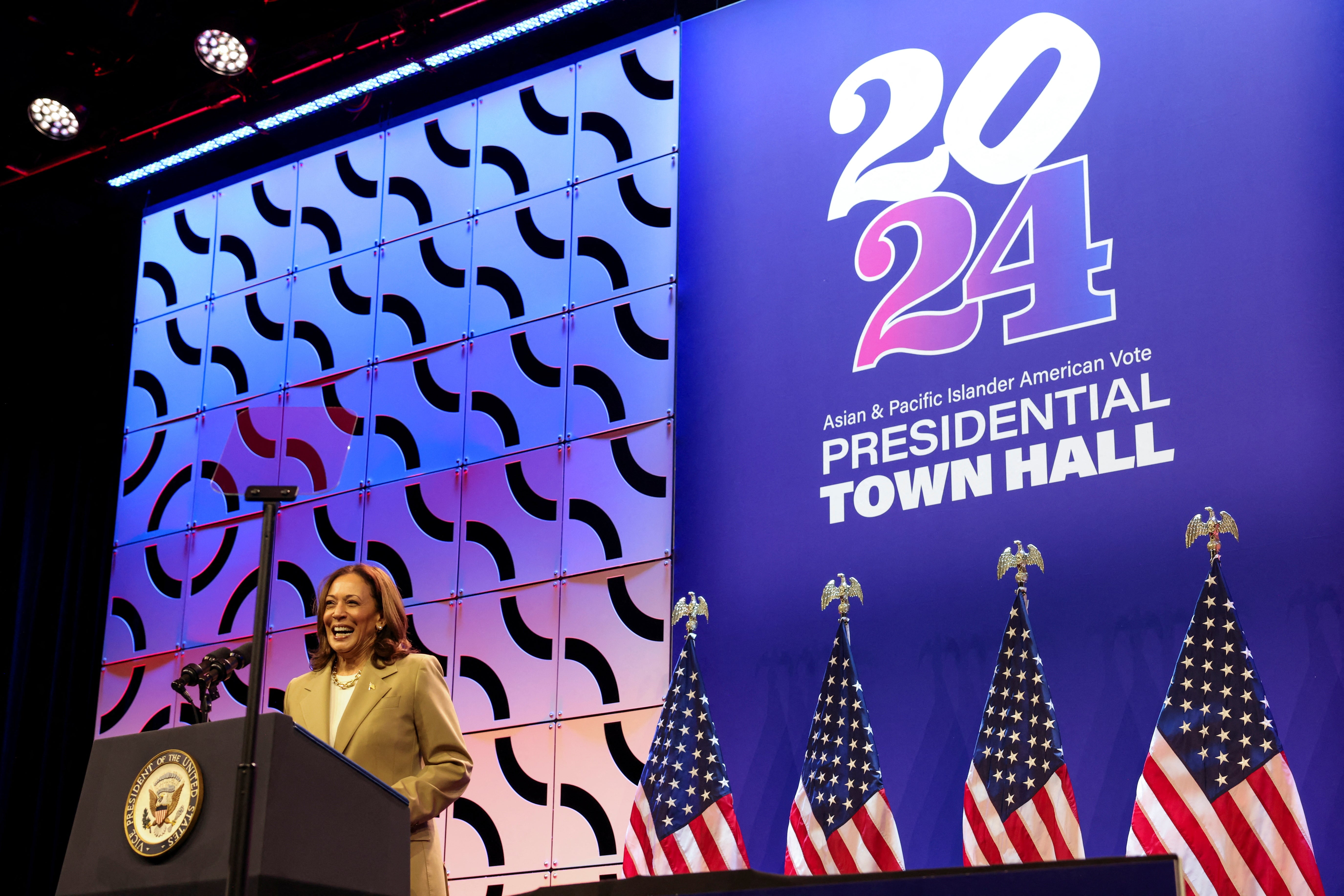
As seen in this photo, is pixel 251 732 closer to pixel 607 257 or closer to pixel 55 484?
pixel 607 257

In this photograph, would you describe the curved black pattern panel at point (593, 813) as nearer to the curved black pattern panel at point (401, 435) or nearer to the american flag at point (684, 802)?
the american flag at point (684, 802)

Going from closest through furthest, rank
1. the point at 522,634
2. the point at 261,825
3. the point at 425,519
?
the point at 261,825, the point at 522,634, the point at 425,519

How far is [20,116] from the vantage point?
23.9 feet

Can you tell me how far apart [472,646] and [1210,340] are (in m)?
3.38

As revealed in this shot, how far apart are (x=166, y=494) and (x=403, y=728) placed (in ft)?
15.9

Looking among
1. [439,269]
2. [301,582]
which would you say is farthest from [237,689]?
[439,269]

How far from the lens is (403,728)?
11.8 ft

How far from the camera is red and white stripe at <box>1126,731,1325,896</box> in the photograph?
449cm

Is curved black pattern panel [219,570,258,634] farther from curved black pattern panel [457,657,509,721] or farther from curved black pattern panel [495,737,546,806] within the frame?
curved black pattern panel [495,737,546,806]

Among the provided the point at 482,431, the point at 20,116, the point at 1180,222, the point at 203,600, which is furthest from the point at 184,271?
the point at 1180,222

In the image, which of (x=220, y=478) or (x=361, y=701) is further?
(x=220, y=478)

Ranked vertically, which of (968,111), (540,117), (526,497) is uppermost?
(540,117)

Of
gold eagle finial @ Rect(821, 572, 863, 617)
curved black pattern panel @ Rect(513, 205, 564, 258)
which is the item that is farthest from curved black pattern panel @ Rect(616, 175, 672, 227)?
gold eagle finial @ Rect(821, 572, 863, 617)

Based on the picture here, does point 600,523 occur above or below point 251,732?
above
